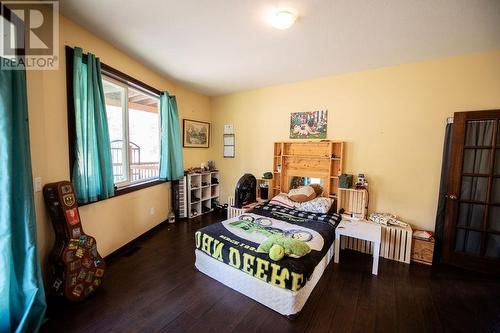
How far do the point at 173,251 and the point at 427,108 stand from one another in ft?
12.2

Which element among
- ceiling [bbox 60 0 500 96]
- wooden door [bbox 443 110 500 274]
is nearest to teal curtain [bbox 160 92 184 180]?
ceiling [bbox 60 0 500 96]

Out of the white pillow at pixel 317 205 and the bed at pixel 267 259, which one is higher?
the white pillow at pixel 317 205

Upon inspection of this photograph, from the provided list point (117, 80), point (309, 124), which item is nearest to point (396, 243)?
point (309, 124)

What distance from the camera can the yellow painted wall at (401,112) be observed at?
2477 millimetres

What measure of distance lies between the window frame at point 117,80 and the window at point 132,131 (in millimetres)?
45

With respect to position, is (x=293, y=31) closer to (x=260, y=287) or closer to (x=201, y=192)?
(x=260, y=287)

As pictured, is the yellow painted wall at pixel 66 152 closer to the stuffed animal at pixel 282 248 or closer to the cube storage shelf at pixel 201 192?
the cube storage shelf at pixel 201 192

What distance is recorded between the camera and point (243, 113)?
4234 millimetres

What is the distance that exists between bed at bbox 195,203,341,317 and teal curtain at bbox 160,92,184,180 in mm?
1556

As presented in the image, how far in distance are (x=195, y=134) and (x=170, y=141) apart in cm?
86

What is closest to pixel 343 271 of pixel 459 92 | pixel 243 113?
pixel 459 92

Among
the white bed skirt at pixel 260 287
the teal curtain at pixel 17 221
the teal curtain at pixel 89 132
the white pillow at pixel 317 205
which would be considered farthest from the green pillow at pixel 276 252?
the teal curtain at pixel 89 132

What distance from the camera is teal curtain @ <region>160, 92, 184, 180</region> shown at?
11.3 ft

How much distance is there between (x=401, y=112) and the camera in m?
2.82
